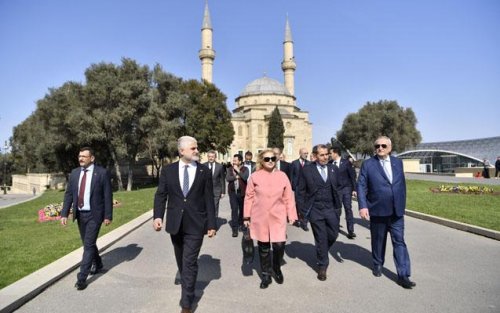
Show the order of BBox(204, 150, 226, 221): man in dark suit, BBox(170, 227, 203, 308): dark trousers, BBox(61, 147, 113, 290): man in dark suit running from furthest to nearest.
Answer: BBox(204, 150, 226, 221): man in dark suit < BBox(61, 147, 113, 290): man in dark suit < BBox(170, 227, 203, 308): dark trousers

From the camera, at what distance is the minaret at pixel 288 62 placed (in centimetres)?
8294

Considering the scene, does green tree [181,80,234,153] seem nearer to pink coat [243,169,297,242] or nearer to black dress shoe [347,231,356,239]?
black dress shoe [347,231,356,239]

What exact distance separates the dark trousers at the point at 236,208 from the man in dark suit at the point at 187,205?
4523 millimetres

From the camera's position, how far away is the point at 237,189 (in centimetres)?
957

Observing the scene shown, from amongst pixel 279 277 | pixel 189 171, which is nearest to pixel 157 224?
pixel 189 171

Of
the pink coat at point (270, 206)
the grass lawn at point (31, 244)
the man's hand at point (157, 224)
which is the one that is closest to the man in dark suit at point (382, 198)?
the pink coat at point (270, 206)

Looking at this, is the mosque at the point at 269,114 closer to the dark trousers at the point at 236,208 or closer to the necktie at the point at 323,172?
the dark trousers at the point at 236,208

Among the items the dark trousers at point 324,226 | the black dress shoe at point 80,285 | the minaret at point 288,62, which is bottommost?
the black dress shoe at point 80,285

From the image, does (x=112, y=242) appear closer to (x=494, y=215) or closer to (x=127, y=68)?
(x=494, y=215)

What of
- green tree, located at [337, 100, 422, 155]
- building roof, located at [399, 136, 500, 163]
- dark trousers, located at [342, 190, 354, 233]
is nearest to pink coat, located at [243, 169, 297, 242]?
dark trousers, located at [342, 190, 354, 233]

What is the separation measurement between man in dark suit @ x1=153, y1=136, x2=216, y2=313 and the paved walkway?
2.08 ft

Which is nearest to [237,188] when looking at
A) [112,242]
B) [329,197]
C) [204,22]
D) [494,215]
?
[112,242]

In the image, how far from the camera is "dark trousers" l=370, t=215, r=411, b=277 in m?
5.18

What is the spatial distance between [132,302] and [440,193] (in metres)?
17.3
